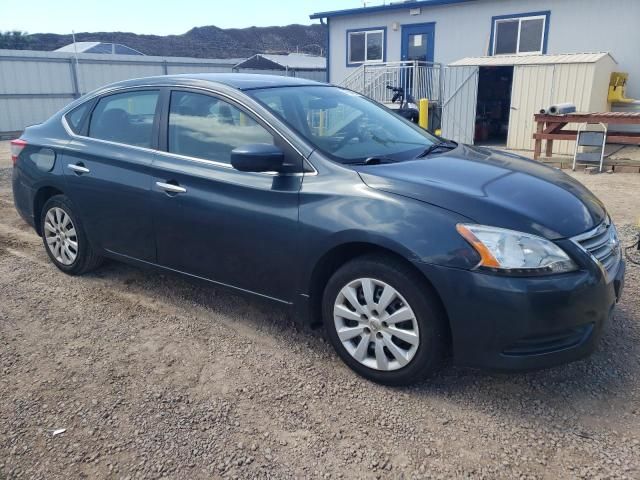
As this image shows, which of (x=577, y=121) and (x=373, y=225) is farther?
(x=577, y=121)

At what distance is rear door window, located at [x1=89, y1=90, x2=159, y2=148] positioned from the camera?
377 centimetres

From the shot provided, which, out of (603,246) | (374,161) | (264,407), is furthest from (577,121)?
(264,407)

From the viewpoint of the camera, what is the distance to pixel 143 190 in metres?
3.65

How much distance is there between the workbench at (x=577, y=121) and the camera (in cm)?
911

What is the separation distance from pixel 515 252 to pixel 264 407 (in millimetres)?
1444

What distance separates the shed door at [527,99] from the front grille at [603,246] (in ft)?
34.4

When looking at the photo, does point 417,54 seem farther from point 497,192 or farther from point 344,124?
point 497,192

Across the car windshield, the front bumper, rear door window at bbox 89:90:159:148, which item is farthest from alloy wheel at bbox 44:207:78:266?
the front bumper

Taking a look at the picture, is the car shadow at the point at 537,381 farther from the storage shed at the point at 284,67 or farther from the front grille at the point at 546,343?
the storage shed at the point at 284,67

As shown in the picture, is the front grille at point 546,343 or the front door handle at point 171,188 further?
the front door handle at point 171,188

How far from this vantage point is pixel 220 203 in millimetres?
3287

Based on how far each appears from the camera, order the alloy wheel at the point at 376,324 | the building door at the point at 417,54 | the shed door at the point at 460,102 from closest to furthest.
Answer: the alloy wheel at the point at 376,324, the shed door at the point at 460,102, the building door at the point at 417,54

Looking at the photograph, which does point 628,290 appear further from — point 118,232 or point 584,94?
point 584,94

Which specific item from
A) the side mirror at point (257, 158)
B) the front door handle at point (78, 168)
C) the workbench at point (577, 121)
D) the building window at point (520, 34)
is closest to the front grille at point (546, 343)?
the side mirror at point (257, 158)
